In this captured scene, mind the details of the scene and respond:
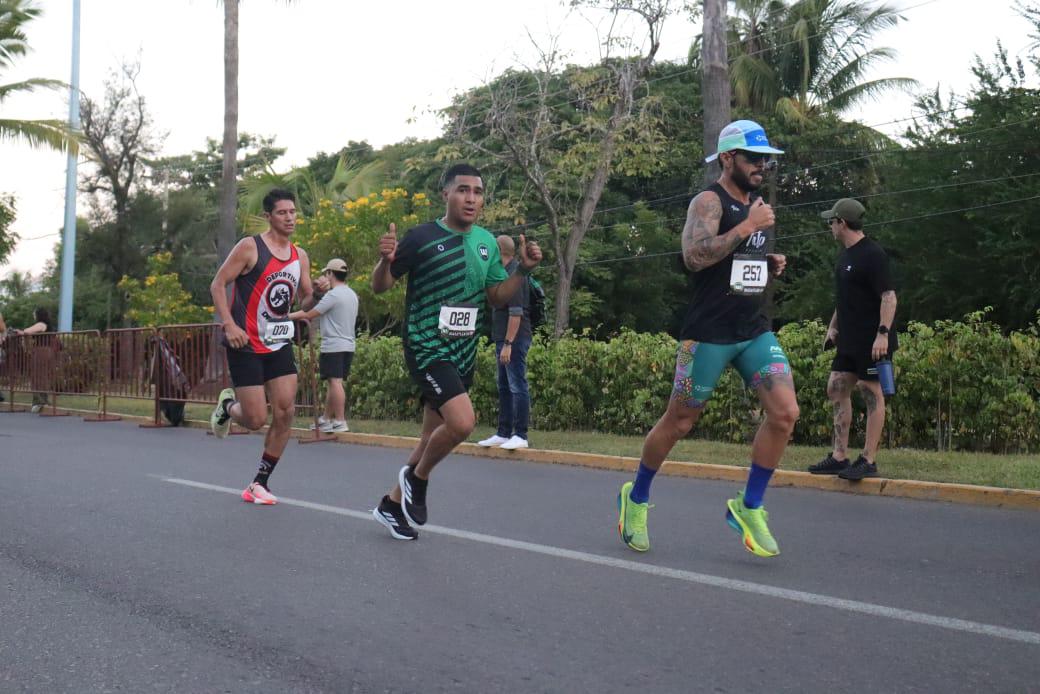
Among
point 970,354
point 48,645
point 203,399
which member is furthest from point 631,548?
point 203,399

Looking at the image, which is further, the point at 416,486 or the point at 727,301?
the point at 416,486

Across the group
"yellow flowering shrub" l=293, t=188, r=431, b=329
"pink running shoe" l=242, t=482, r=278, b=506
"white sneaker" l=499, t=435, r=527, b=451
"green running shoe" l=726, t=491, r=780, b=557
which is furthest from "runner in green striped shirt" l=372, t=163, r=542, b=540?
"yellow flowering shrub" l=293, t=188, r=431, b=329

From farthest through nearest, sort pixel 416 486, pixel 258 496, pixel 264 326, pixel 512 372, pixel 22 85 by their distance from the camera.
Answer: pixel 22 85, pixel 512 372, pixel 258 496, pixel 264 326, pixel 416 486

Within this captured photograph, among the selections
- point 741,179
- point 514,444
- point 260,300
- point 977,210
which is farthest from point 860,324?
point 977,210

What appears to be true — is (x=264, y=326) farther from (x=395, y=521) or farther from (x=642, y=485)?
(x=642, y=485)

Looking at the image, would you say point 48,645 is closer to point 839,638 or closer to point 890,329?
point 839,638

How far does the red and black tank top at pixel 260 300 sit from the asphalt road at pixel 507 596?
1.10m

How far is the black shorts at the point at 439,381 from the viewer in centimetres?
577

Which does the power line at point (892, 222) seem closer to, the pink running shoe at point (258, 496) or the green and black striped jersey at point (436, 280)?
the pink running shoe at point (258, 496)

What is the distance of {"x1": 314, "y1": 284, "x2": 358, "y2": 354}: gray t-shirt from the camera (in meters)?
12.8

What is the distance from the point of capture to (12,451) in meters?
11.3

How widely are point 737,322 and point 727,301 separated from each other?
4.4 inches

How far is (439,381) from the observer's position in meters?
5.79

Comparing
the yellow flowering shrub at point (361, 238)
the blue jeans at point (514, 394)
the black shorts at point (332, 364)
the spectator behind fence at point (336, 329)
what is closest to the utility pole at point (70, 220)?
the yellow flowering shrub at point (361, 238)
